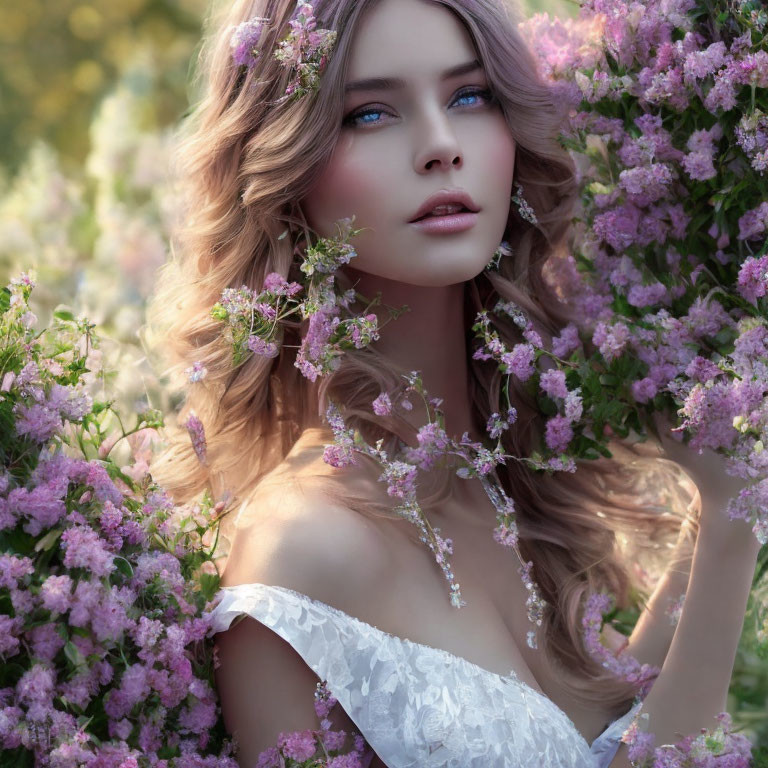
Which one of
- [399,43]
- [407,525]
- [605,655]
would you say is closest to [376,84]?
[399,43]

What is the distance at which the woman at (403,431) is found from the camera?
2117mm

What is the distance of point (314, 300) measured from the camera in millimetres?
2223

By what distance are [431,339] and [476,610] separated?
0.58m

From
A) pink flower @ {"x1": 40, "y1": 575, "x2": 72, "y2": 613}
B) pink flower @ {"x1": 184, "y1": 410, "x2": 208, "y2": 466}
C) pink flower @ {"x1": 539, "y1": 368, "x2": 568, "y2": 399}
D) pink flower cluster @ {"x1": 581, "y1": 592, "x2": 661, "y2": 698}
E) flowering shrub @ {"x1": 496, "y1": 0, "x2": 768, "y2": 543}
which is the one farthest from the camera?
pink flower cluster @ {"x1": 581, "y1": 592, "x2": 661, "y2": 698}

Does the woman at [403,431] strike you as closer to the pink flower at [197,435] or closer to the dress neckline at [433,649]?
the dress neckline at [433,649]

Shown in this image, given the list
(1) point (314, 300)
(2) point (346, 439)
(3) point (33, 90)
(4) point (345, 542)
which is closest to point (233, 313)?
(1) point (314, 300)

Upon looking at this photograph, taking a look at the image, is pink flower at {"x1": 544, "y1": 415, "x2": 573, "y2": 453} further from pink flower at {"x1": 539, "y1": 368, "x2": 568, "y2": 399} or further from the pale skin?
the pale skin

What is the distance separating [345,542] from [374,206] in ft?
2.11

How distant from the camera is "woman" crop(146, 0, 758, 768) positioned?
2117mm

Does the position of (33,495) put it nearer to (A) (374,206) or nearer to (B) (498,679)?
(A) (374,206)

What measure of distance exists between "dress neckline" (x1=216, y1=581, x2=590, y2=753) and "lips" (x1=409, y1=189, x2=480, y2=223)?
0.73 metres

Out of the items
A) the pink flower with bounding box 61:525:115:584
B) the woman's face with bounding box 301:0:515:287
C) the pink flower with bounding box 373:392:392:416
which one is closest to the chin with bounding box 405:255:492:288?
the woman's face with bounding box 301:0:515:287

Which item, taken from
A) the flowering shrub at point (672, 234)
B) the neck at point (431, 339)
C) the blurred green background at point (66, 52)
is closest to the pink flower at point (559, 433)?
the flowering shrub at point (672, 234)

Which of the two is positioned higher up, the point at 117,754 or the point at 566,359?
the point at 566,359
